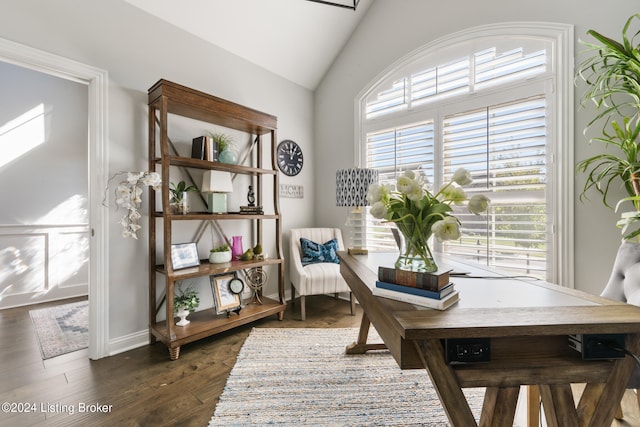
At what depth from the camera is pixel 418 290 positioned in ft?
3.22

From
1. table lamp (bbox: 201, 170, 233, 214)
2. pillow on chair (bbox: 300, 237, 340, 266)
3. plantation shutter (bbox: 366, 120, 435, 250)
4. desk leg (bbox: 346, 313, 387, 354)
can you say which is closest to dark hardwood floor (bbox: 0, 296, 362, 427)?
desk leg (bbox: 346, 313, 387, 354)

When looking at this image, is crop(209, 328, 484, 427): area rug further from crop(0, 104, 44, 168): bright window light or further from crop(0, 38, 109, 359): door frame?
crop(0, 104, 44, 168): bright window light

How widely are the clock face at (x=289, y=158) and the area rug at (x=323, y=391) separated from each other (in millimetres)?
2035

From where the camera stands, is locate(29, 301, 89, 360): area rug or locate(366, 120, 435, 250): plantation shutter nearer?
locate(29, 301, 89, 360): area rug

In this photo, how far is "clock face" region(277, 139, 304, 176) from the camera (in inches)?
133

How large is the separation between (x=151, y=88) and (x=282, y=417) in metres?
2.47

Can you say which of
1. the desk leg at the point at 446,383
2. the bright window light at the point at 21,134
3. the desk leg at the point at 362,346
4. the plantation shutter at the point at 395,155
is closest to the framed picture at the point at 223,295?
the desk leg at the point at 362,346

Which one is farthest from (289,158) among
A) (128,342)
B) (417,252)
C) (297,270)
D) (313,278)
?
(417,252)

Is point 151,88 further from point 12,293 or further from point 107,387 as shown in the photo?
point 12,293

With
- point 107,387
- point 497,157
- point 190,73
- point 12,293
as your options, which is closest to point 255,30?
point 190,73

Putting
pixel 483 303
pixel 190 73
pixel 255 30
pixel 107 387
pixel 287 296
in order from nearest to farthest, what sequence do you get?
pixel 483 303 < pixel 107 387 < pixel 190 73 < pixel 255 30 < pixel 287 296

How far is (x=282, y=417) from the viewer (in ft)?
4.66

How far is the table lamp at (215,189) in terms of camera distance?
8.14 ft

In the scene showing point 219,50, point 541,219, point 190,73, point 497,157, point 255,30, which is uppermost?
point 255,30
